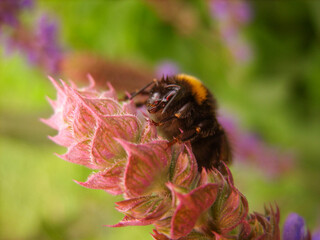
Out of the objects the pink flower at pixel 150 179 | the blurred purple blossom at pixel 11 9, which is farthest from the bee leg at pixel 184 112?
the blurred purple blossom at pixel 11 9

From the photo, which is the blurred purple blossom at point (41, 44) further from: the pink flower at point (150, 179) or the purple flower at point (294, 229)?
the purple flower at point (294, 229)

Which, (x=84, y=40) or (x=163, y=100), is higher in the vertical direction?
(x=84, y=40)

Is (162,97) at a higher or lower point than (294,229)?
higher

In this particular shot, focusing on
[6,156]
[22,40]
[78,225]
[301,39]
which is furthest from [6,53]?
[6,156]

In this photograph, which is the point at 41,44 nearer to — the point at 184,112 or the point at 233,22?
the point at 233,22

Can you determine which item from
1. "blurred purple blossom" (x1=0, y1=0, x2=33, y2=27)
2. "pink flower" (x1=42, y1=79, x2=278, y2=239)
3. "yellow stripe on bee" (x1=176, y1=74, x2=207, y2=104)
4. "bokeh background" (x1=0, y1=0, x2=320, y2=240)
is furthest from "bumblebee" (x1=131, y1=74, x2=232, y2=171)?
"bokeh background" (x1=0, y1=0, x2=320, y2=240)

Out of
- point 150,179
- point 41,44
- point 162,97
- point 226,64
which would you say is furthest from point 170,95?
point 226,64

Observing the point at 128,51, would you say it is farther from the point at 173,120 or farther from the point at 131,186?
the point at 131,186
